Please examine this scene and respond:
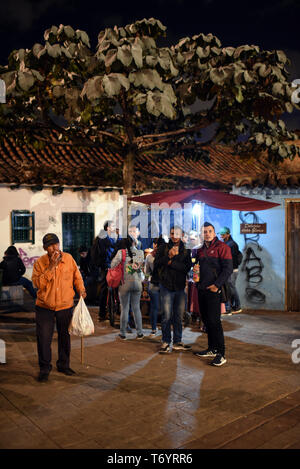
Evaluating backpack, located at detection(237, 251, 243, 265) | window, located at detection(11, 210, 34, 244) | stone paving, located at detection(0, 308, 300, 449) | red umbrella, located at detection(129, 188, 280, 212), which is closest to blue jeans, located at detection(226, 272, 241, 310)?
backpack, located at detection(237, 251, 243, 265)

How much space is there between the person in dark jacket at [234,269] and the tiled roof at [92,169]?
276 centimetres

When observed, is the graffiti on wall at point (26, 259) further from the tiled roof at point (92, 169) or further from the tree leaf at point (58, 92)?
the tree leaf at point (58, 92)

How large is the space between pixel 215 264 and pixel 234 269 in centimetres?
351

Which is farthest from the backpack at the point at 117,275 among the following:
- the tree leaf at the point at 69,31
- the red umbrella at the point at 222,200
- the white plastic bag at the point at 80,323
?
the tree leaf at the point at 69,31

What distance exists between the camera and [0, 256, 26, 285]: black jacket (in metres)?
9.70

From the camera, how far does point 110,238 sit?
9.50 meters

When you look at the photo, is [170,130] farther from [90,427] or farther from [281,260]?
[90,427]

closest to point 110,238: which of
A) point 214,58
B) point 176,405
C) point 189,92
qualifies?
point 189,92

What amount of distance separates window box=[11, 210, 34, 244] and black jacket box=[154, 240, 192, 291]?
806 centimetres

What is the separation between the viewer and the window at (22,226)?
1341 centimetres

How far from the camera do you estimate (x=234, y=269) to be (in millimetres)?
9422

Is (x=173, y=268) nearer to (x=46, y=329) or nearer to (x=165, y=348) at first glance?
(x=165, y=348)

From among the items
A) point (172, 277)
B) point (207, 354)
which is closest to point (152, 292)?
point (172, 277)

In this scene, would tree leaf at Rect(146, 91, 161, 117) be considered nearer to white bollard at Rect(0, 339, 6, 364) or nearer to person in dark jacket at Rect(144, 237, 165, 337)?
person in dark jacket at Rect(144, 237, 165, 337)
